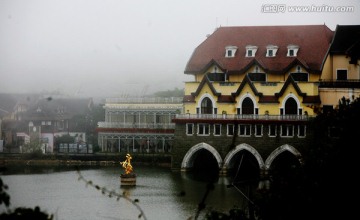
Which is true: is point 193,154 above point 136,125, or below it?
below

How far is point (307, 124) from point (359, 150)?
20.5m

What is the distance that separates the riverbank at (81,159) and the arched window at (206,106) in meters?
3.58

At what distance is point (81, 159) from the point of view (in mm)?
42094

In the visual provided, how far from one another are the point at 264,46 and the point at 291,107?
10.8 feet

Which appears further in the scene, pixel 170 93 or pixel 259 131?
pixel 170 93

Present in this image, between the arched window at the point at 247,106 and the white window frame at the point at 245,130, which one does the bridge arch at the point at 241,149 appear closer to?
the white window frame at the point at 245,130

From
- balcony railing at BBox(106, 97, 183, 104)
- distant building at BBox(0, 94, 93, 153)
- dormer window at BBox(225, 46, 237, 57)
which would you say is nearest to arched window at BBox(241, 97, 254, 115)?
dormer window at BBox(225, 46, 237, 57)

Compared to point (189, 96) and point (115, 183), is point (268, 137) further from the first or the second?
point (115, 183)

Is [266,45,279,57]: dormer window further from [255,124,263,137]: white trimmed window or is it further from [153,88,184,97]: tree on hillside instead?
[153,88,184,97]: tree on hillside

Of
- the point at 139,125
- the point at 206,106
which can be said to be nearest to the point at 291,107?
the point at 206,106

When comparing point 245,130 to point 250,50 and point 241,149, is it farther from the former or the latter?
point 250,50

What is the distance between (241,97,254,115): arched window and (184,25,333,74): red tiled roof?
1437 mm

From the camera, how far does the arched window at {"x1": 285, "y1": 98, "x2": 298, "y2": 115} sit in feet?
121

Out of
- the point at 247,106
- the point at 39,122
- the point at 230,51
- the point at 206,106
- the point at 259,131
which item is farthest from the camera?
the point at 39,122
